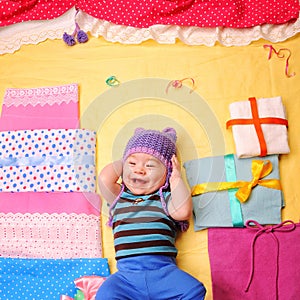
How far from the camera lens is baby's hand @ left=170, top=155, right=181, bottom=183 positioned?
1412 mm

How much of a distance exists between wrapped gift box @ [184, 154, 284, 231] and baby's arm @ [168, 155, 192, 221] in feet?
0.30

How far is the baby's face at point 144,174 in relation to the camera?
55.4 inches

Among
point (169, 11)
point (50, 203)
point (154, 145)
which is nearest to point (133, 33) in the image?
point (169, 11)

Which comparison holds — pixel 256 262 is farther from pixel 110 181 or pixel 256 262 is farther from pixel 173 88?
pixel 173 88

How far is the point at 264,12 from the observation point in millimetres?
1661

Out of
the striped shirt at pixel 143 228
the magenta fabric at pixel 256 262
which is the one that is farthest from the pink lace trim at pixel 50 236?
the magenta fabric at pixel 256 262

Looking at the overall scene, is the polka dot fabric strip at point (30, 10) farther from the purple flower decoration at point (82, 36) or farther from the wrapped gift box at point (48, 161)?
the wrapped gift box at point (48, 161)

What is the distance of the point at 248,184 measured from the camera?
1452 millimetres

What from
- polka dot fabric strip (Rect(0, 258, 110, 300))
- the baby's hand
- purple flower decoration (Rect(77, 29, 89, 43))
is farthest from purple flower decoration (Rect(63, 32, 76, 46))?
polka dot fabric strip (Rect(0, 258, 110, 300))

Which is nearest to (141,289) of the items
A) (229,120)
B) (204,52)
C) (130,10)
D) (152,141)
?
(152,141)

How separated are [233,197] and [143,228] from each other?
0.30 meters

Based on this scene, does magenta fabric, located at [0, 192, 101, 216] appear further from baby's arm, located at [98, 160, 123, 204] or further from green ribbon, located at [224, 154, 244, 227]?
green ribbon, located at [224, 154, 244, 227]

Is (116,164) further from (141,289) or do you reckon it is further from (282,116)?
(282,116)

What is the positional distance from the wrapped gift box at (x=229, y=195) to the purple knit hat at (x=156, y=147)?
0.28 feet
